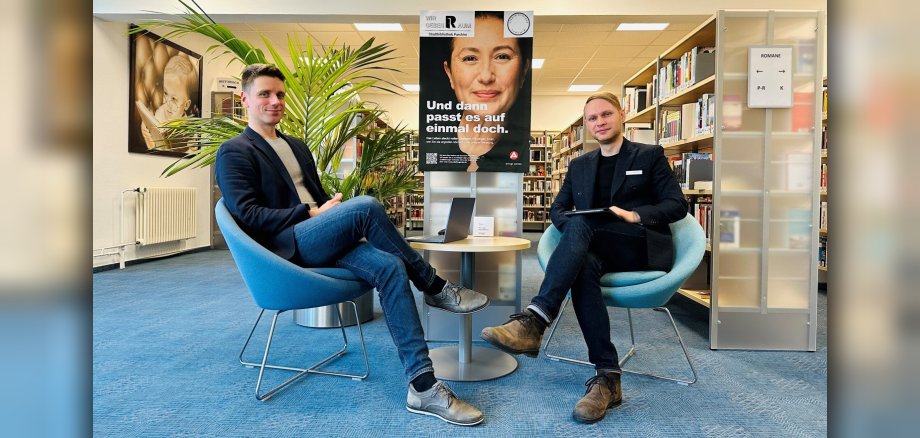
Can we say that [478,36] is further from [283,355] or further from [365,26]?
[365,26]

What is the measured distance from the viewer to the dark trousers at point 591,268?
6.39 feet

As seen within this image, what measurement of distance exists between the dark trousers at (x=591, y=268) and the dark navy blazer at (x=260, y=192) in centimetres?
98

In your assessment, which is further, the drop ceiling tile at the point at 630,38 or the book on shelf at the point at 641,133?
the drop ceiling tile at the point at 630,38

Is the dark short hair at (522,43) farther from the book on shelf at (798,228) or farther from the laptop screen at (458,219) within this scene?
the book on shelf at (798,228)

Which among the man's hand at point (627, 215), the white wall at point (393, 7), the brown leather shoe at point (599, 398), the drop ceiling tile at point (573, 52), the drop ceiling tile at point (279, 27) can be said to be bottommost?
the brown leather shoe at point (599, 398)

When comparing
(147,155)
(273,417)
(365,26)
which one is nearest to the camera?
(273,417)

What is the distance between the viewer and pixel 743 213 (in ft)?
8.82

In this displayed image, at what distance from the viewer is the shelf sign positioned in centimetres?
261

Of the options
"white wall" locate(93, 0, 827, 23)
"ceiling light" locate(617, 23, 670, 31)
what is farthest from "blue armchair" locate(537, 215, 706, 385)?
"ceiling light" locate(617, 23, 670, 31)

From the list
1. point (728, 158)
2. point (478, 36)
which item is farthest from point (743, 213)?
point (478, 36)

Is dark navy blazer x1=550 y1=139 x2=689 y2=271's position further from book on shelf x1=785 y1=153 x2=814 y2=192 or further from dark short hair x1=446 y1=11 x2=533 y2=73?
book on shelf x1=785 y1=153 x2=814 y2=192

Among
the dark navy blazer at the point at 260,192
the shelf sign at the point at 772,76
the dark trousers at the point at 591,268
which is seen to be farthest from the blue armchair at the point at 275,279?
the shelf sign at the point at 772,76

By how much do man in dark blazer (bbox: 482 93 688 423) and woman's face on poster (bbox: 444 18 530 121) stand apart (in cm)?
59
